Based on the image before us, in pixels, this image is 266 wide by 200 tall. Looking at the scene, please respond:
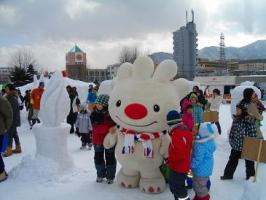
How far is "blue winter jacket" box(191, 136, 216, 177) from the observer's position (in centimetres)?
452

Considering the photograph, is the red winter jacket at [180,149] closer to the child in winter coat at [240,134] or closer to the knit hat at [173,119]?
the knit hat at [173,119]

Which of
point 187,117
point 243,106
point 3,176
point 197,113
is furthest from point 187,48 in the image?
point 3,176

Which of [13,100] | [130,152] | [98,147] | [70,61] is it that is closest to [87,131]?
[13,100]

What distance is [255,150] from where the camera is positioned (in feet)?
16.9

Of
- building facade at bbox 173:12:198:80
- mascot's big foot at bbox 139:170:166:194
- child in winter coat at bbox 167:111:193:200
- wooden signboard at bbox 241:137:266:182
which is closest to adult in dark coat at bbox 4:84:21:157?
mascot's big foot at bbox 139:170:166:194

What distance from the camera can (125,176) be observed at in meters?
5.29

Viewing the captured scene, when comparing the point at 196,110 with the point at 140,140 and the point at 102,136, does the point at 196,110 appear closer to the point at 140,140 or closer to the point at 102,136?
the point at 102,136

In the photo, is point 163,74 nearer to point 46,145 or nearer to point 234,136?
point 234,136

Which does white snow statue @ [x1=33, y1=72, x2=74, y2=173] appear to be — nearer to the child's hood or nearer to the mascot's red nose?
the mascot's red nose

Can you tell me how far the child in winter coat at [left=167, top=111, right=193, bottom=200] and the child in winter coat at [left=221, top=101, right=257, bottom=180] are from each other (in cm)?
191

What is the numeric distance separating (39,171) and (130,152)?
187 centimetres

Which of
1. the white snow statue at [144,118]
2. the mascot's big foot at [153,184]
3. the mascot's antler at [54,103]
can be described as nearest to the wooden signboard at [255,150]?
the white snow statue at [144,118]

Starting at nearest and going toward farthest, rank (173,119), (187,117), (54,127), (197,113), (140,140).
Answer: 1. (173,119)
2. (140,140)
3. (54,127)
4. (187,117)
5. (197,113)

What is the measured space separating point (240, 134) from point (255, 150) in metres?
0.72
